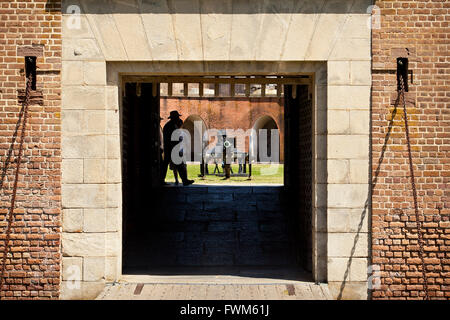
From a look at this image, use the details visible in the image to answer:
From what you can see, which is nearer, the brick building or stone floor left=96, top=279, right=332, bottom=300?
stone floor left=96, top=279, right=332, bottom=300

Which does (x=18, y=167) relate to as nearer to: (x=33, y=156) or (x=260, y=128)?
(x=33, y=156)

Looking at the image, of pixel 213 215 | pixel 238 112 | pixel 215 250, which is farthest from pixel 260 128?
pixel 215 250

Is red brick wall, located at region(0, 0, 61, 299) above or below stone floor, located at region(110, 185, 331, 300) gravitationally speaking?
above

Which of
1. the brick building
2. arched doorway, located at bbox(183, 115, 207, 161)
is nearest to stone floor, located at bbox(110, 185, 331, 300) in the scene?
the brick building

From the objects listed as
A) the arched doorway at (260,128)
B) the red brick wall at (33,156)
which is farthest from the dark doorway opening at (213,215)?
the arched doorway at (260,128)

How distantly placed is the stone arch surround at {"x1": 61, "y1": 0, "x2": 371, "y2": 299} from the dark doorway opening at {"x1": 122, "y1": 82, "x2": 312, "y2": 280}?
0.87m

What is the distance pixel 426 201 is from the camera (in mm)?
6301

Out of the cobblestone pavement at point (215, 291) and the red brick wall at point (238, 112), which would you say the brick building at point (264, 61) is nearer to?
the cobblestone pavement at point (215, 291)

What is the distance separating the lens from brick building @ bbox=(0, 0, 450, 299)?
6270 millimetres

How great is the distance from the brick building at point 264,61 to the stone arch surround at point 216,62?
0.04 ft

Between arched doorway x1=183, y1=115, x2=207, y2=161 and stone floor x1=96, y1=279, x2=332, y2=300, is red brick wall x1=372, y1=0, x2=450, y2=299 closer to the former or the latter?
stone floor x1=96, y1=279, x2=332, y2=300

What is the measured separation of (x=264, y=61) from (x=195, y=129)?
2806 cm

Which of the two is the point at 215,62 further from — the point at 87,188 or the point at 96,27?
the point at 87,188

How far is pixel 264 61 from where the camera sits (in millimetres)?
6406
